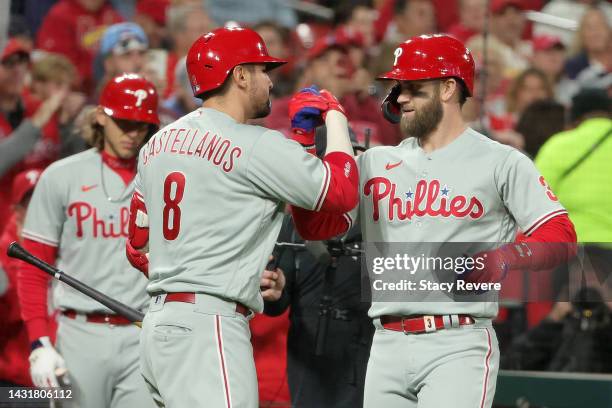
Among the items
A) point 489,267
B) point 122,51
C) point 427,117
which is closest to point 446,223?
point 489,267

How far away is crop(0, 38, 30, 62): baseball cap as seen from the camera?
24.4 feet

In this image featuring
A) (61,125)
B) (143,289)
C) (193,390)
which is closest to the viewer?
(193,390)

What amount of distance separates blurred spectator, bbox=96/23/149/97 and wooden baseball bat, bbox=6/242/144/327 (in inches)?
108

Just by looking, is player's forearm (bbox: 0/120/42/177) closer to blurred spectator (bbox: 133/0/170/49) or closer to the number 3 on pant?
blurred spectator (bbox: 133/0/170/49)

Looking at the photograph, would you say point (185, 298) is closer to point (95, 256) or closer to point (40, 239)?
point (95, 256)

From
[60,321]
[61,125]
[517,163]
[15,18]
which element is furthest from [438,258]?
[15,18]

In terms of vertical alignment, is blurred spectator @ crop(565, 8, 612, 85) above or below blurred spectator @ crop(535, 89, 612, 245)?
above

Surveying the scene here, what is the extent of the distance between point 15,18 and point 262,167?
14.6 feet

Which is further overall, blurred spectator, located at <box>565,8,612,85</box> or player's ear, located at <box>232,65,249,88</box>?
blurred spectator, located at <box>565,8,612,85</box>

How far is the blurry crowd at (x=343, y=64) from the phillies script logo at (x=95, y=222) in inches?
46.3

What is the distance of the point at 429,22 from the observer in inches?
338

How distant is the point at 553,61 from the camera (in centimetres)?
796

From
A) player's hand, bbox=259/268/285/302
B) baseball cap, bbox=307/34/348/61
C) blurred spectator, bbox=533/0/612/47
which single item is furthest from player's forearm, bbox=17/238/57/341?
blurred spectator, bbox=533/0/612/47

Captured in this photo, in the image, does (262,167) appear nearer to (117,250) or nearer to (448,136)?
(448,136)
